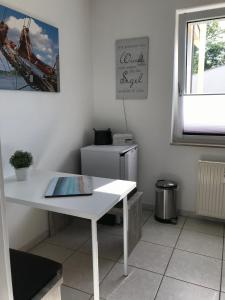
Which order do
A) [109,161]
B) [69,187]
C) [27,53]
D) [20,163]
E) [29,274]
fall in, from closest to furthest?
1. [29,274]
2. [69,187]
3. [20,163]
4. [27,53]
5. [109,161]

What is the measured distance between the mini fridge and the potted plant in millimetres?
893

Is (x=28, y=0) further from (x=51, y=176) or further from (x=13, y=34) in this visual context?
(x=51, y=176)

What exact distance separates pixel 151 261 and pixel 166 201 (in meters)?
0.80

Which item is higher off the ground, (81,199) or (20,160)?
(20,160)

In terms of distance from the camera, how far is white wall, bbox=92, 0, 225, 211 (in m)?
2.80

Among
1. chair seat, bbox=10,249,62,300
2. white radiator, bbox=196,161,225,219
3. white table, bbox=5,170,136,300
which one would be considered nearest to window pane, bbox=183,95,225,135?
white radiator, bbox=196,161,225,219

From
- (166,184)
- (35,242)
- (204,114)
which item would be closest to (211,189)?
(166,184)

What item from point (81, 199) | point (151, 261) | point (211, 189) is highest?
point (81, 199)

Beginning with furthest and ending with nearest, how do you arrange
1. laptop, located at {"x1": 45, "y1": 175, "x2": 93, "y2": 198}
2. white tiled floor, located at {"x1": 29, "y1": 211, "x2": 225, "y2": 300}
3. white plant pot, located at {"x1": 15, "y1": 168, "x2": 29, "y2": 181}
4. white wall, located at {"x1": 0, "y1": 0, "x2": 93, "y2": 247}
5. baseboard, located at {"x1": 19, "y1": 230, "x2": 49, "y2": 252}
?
baseboard, located at {"x1": 19, "y1": 230, "x2": 49, "y2": 252} < white wall, located at {"x1": 0, "y1": 0, "x2": 93, "y2": 247} < white plant pot, located at {"x1": 15, "y1": 168, "x2": 29, "y2": 181} < white tiled floor, located at {"x1": 29, "y1": 211, "x2": 225, "y2": 300} < laptop, located at {"x1": 45, "y1": 175, "x2": 93, "y2": 198}

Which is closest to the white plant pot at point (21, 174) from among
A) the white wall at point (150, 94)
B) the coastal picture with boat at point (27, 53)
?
the coastal picture with boat at point (27, 53)

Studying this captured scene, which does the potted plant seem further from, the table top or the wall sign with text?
the wall sign with text

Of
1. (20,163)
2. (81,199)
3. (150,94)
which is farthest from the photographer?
(150,94)

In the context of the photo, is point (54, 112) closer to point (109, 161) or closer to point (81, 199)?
point (109, 161)

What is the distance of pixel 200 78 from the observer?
2.80 metres
